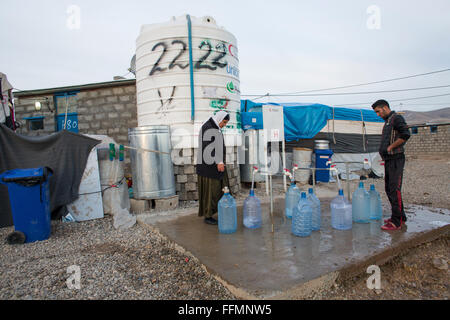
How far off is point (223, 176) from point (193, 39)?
12.1 ft

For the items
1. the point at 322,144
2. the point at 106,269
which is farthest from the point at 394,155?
the point at 322,144

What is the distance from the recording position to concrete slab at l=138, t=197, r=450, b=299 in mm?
2572

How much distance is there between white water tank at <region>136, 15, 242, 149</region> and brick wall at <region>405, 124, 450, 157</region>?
22325 millimetres

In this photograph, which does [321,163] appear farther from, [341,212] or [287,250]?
[287,250]

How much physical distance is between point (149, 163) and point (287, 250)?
363 cm

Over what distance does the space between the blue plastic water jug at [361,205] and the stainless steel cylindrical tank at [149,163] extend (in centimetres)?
366

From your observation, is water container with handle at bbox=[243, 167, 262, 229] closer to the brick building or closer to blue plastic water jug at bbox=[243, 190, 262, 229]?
blue plastic water jug at bbox=[243, 190, 262, 229]

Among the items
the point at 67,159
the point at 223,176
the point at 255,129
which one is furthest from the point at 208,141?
the point at 255,129

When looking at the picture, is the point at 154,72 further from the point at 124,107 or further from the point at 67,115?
the point at 67,115

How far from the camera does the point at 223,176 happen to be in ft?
15.1

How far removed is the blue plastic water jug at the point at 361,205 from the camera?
13.9 feet

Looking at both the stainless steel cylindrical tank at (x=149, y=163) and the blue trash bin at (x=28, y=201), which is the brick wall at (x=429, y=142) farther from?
the blue trash bin at (x=28, y=201)

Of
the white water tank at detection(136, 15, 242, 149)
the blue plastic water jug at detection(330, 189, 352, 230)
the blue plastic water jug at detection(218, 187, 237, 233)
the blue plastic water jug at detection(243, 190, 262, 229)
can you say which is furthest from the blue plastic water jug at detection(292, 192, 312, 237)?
the white water tank at detection(136, 15, 242, 149)

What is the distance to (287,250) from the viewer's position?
10.9ft
